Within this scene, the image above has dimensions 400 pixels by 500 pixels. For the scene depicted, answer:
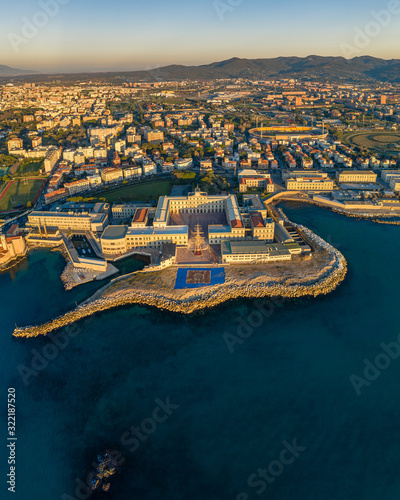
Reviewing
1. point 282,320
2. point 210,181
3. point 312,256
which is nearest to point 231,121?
point 210,181

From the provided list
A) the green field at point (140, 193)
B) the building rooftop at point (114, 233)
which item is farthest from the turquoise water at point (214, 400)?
the green field at point (140, 193)

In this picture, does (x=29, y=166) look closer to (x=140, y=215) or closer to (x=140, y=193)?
(x=140, y=193)

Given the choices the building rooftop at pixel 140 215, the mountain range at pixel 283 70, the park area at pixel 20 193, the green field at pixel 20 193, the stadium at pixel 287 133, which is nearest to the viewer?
the building rooftop at pixel 140 215

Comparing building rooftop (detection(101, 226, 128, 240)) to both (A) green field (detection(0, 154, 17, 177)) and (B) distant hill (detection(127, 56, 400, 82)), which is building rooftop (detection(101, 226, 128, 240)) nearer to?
(A) green field (detection(0, 154, 17, 177))

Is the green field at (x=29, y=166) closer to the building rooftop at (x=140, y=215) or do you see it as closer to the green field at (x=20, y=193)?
the green field at (x=20, y=193)

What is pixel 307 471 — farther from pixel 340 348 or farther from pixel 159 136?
pixel 159 136

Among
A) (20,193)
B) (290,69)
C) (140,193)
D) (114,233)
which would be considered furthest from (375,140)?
(290,69)

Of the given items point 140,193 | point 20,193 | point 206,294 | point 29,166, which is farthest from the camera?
point 29,166
